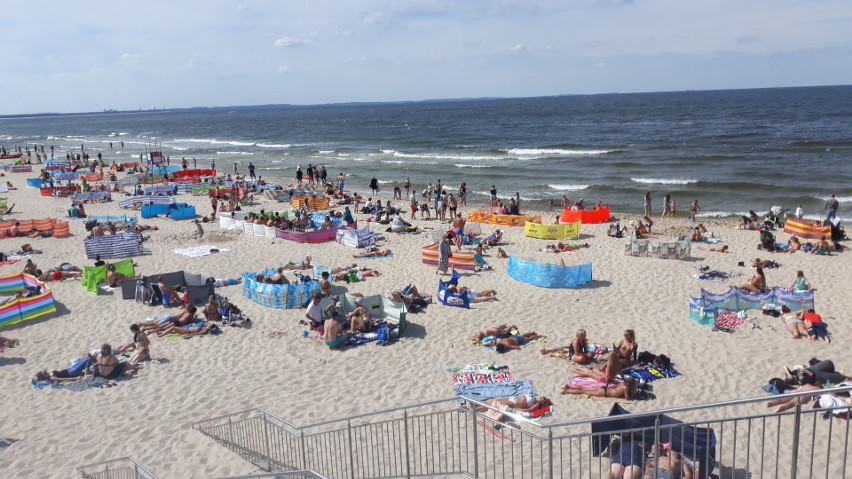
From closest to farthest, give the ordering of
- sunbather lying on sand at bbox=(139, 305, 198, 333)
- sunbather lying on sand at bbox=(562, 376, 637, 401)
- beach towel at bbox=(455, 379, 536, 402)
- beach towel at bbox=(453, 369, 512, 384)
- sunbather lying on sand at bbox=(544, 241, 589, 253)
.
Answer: sunbather lying on sand at bbox=(562, 376, 637, 401)
beach towel at bbox=(455, 379, 536, 402)
beach towel at bbox=(453, 369, 512, 384)
sunbather lying on sand at bbox=(139, 305, 198, 333)
sunbather lying on sand at bbox=(544, 241, 589, 253)

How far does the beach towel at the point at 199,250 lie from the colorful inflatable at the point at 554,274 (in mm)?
9351

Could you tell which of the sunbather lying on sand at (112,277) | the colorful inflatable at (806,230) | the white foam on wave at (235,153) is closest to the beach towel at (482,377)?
the sunbather lying on sand at (112,277)

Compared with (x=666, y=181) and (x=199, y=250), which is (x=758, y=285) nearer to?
(x=199, y=250)

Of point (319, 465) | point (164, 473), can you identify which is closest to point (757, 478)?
point (319, 465)

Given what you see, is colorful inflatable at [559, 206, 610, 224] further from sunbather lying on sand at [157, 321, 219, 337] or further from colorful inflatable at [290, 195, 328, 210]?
sunbather lying on sand at [157, 321, 219, 337]

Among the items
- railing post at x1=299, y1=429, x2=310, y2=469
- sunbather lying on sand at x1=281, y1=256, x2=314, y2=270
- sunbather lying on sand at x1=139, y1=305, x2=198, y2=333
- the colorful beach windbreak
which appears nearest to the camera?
railing post at x1=299, y1=429, x2=310, y2=469

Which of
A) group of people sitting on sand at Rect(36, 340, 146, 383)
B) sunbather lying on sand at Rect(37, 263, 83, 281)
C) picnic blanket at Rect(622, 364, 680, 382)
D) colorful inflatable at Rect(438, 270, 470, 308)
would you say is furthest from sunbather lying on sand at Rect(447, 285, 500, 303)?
sunbather lying on sand at Rect(37, 263, 83, 281)

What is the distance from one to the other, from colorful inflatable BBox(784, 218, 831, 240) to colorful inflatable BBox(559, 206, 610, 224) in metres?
5.72

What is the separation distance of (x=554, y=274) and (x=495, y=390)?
5.85 m

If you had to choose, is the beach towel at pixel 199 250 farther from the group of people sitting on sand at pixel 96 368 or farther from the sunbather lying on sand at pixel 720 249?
the sunbather lying on sand at pixel 720 249

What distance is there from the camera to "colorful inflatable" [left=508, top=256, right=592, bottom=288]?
1492 centimetres

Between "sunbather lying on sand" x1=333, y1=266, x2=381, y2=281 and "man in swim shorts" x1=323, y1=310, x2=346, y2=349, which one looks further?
"sunbather lying on sand" x1=333, y1=266, x2=381, y2=281

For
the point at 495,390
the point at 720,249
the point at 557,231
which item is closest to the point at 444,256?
Result: the point at 557,231

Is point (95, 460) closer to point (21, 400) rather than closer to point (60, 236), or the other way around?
point (21, 400)
